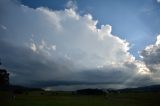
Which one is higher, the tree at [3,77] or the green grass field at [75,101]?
the tree at [3,77]

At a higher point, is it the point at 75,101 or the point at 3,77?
the point at 3,77

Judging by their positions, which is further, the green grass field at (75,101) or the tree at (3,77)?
the tree at (3,77)

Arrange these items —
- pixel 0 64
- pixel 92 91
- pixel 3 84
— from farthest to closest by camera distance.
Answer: pixel 92 91 < pixel 3 84 < pixel 0 64

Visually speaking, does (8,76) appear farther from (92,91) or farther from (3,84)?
(92,91)

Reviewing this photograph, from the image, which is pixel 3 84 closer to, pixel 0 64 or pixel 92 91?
pixel 0 64

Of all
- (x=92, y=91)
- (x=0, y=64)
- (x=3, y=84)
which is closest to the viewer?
(x=0, y=64)

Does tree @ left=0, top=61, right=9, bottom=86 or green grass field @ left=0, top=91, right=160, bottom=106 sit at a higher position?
tree @ left=0, top=61, right=9, bottom=86

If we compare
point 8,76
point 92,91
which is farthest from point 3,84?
point 92,91

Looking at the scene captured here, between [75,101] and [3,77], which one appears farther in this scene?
[3,77]

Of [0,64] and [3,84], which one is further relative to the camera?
[3,84]

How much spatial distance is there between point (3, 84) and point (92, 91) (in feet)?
320

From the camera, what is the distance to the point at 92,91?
199625mm

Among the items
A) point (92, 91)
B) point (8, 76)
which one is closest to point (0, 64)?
point (8, 76)

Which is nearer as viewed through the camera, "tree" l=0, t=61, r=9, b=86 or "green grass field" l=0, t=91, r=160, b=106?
"green grass field" l=0, t=91, r=160, b=106
